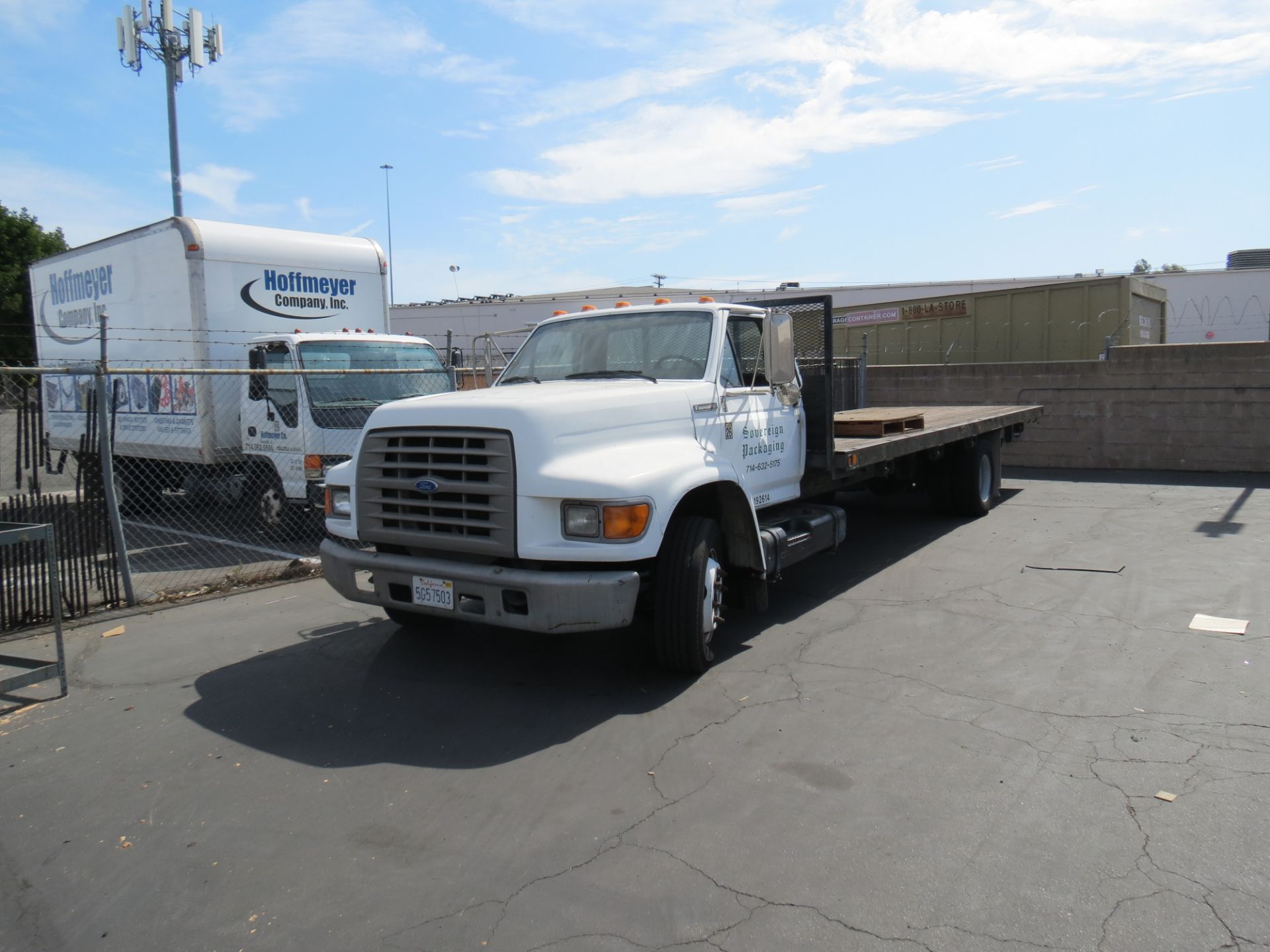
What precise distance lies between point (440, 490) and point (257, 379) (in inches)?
237

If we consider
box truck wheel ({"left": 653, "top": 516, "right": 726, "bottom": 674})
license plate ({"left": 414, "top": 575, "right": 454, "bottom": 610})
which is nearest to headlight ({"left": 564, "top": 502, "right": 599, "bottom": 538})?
box truck wheel ({"left": 653, "top": 516, "right": 726, "bottom": 674})

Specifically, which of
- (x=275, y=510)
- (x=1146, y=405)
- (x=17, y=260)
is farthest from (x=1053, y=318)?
(x=17, y=260)

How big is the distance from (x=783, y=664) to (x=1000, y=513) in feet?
21.1

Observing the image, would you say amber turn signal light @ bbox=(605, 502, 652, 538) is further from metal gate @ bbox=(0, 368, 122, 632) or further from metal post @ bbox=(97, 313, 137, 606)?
metal post @ bbox=(97, 313, 137, 606)

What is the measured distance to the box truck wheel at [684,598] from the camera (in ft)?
16.3

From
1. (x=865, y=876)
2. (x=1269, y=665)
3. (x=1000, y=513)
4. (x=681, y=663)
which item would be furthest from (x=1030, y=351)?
(x=865, y=876)

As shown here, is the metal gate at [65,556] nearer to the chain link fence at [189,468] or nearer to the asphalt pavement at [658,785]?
the chain link fence at [189,468]

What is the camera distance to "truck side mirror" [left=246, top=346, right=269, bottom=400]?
386 inches

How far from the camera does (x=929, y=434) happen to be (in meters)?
8.54

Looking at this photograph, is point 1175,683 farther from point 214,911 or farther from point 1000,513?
point 1000,513

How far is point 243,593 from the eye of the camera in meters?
7.64

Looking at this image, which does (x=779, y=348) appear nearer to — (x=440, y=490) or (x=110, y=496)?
(x=440, y=490)

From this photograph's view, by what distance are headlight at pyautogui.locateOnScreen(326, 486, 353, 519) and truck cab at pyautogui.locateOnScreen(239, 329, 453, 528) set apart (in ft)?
11.1

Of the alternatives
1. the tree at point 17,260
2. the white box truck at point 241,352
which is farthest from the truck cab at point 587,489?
the tree at point 17,260
